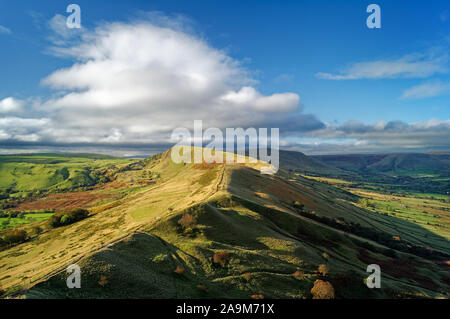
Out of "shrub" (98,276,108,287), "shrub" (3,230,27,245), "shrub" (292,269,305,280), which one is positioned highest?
"shrub" (98,276,108,287)

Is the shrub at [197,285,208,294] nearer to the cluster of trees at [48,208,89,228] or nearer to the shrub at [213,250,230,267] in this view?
the shrub at [213,250,230,267]

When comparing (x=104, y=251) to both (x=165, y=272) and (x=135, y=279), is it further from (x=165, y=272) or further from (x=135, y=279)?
(x=165, y=272)

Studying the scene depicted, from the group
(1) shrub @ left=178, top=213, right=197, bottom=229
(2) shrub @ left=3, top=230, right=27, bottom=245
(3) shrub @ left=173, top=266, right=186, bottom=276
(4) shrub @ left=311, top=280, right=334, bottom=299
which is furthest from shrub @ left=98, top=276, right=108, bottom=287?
(2) shrub @ left=3, top=230, right=27, bottom=245

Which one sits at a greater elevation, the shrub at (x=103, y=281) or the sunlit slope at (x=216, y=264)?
the shrub at (x=103, y=281)

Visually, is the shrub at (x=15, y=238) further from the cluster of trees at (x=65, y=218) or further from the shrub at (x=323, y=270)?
the shrub at (x=323, y=270)

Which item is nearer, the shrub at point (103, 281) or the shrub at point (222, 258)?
the shrub at point (103, 281)

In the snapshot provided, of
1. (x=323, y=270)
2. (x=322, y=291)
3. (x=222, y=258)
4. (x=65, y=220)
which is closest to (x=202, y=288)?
(x=222, y=258)

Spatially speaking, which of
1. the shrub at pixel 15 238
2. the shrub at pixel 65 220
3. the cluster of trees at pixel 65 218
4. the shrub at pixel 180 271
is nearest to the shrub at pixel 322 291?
the shrub at pixel 180 271
